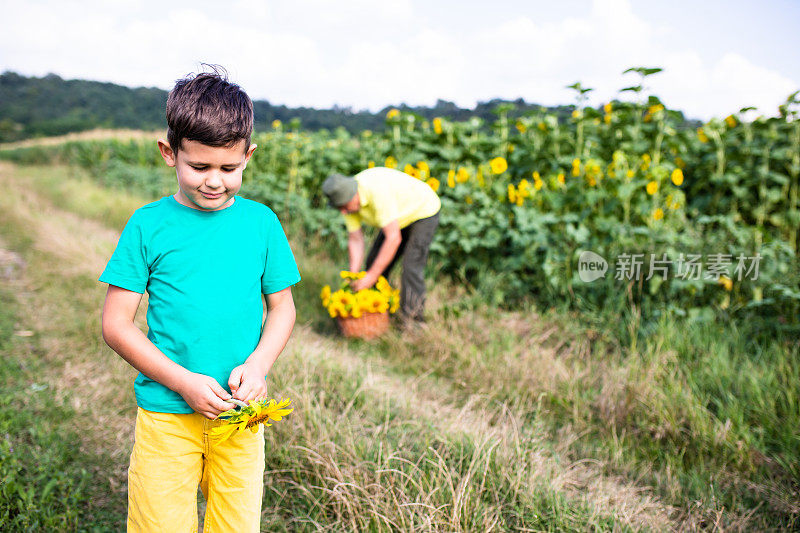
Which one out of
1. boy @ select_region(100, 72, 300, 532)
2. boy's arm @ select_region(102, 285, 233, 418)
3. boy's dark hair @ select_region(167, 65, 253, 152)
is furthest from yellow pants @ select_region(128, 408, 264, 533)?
boy's dark hair @ select_region(167, 65, 253, 152)

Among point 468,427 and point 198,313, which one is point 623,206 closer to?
point 468,427

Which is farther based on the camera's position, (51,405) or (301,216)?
(301,216)

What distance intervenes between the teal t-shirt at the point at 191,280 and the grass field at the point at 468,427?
32.9 inches

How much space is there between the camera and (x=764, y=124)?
4391mm

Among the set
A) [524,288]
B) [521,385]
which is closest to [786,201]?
[524,288]

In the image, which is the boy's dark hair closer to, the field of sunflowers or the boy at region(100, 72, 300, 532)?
the boy at region(100, 72, 300, 532)

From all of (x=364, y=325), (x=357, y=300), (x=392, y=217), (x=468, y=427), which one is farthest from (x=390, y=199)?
(x=468, y=427)

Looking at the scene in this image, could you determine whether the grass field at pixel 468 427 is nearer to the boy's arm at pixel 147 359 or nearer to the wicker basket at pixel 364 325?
the wicker basket at pixel 364 325

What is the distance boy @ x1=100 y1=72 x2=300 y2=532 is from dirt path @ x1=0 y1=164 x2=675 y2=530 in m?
1.05

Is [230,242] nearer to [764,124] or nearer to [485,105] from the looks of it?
[764,124]

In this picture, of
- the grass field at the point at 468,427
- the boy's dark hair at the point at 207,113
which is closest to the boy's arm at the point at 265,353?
the boy's dark hair at the point at 207,113

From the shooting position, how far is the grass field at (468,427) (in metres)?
1.96

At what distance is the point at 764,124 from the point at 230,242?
4.70 meters

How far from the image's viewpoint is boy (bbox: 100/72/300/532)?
1.25m
